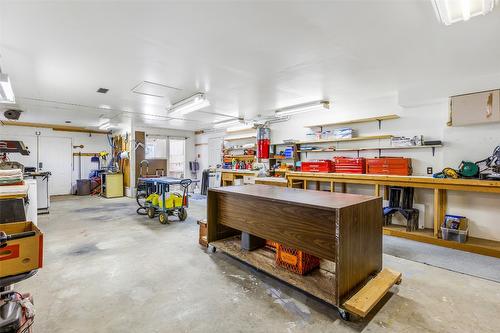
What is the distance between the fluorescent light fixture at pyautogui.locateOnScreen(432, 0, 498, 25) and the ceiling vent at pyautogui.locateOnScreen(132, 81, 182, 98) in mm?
3610

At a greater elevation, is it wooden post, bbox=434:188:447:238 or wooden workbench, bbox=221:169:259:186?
wooden workbench, bbox=221:169:259:186

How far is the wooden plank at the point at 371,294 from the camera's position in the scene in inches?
74.3

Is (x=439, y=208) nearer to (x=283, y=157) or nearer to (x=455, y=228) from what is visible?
(x=455, y=228)

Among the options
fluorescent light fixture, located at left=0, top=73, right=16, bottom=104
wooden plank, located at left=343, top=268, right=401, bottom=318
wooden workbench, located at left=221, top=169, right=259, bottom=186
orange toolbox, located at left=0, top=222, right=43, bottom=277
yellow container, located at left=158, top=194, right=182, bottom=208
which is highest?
fluorescent light fixture, located at left=0, top=73, right=16, bottom=104

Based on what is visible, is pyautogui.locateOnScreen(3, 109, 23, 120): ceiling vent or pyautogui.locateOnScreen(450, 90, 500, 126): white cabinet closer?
pyautogui.locateOnScreen(450, 90, 500, 126): white cabinet

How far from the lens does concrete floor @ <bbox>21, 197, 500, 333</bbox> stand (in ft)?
6.38

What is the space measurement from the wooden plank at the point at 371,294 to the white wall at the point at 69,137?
412 inches

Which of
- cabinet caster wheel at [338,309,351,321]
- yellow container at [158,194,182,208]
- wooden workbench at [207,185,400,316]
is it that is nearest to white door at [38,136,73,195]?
yellow container at [158,194,182,208]

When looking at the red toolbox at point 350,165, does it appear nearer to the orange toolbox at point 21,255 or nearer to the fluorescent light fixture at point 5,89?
the orange toolbox at point 21,255

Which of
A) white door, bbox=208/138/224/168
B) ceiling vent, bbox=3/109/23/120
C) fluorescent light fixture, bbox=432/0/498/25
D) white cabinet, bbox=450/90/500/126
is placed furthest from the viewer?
white door, bbox=208/138/224/168

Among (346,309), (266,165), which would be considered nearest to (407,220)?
(346,309)

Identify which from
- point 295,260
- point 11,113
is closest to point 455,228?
point 295,260

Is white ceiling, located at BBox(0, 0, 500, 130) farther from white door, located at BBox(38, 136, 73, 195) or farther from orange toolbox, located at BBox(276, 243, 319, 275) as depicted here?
white door, located at BBox(38, 136, 73, 195)

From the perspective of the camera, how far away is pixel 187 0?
1945 millimetres
